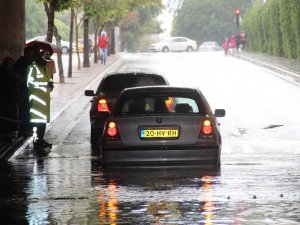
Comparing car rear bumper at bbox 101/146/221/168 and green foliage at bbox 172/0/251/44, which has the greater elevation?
car rear bumper at bbox 101/146/221/168

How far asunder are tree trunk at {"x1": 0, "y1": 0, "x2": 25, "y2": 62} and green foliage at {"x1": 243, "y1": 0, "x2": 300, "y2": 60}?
1243 inches

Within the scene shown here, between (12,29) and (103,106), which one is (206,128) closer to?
(103,106)

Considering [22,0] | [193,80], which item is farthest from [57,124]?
[193,80]

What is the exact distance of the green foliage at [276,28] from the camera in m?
59.6

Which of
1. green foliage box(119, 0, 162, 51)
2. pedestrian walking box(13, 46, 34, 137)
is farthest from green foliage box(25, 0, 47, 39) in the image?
pedestrian walking box(13, 46, 34, 137)

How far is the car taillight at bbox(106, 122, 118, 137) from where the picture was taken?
14578 mm

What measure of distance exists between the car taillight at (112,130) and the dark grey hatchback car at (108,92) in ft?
17.0

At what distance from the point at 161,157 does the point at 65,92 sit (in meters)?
23.3

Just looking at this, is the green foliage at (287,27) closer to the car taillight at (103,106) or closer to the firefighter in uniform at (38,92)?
the car taillight at (103,106)

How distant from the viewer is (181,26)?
13375 centimetres

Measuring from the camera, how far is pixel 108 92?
67.7 ft

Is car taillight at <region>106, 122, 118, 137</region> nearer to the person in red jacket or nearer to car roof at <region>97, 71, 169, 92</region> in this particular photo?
car roof at <region>97, 71, 169, 92</region>

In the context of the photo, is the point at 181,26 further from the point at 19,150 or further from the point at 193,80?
the point at 19,150

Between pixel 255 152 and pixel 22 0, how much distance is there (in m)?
11.8
